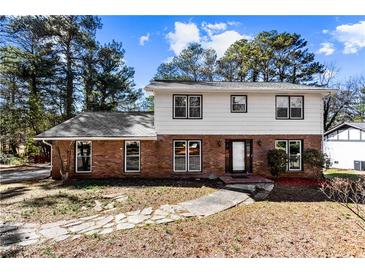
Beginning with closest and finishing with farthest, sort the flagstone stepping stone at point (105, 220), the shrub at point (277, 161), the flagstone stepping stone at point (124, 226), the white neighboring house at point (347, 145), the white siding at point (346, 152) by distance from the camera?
the flagstone stepping stone at point (124, 226) < the flagstone stepping stone at point (105, 220) < the shrub at point (277, 161) < the white neighboring house at point (347, 145) < the white siding at point (346, 152)

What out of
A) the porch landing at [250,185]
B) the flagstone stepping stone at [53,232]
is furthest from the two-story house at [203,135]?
the flagstone stepping stone at [53,232]

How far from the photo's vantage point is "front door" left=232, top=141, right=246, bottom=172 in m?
13.0

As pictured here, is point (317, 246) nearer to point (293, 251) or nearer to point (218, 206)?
point (293, 251)

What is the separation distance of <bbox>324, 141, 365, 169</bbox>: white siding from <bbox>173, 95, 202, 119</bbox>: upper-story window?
14758mm

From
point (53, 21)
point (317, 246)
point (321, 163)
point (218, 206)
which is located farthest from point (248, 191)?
point (53, 21)

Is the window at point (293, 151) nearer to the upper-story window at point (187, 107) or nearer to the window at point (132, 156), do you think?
the upper-story window at point (187, 107)

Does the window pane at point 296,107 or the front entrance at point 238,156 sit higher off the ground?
the window pane at point 296,107

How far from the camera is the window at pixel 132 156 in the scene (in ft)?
41.0

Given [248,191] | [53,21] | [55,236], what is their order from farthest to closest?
[53,21] < [248,191] < [55,236]

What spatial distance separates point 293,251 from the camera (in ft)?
15.9

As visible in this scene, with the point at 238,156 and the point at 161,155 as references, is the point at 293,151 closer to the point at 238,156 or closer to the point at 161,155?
the point at 238,156

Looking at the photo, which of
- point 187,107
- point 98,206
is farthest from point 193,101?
point 98,206

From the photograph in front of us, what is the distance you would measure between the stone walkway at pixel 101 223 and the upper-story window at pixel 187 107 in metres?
5.40
